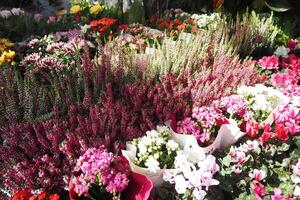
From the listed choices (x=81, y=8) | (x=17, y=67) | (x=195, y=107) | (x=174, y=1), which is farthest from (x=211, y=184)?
(x=174, y=1)

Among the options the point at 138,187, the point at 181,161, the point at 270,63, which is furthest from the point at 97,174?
the point at 270,63

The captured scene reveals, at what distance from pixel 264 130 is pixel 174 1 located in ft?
14.7

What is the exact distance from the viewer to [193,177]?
2432 mm

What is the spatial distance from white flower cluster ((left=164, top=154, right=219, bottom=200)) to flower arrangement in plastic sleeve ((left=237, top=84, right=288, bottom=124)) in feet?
2.60

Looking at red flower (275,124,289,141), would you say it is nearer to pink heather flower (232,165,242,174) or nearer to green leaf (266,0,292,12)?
pink heather flower (232,165,242,174)

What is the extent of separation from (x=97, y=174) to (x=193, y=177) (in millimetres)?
524

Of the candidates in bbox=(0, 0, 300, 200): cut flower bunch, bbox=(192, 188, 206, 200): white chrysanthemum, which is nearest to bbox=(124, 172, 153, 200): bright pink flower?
bbox=(0, 0, 300, 200): cut flower bunch

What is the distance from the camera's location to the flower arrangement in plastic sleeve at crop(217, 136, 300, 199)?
2.63 m

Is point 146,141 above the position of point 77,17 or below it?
above

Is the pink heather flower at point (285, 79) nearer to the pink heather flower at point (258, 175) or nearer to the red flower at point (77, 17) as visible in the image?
the pink heather flower at point (258, 175)

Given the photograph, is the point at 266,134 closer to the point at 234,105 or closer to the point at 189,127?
the point at 234,105

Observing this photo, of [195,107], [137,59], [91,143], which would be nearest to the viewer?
[91,143]

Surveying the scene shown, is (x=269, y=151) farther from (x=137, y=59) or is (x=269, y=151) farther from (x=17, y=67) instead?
(x=17, y=67)

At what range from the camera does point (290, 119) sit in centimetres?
301
